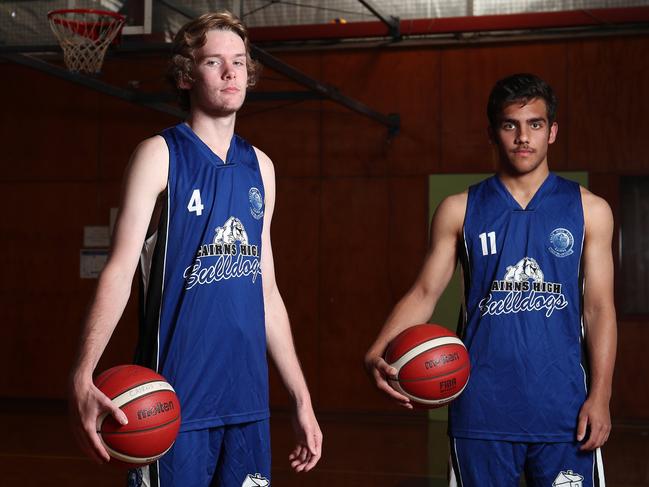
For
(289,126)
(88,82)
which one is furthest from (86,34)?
(289,126)

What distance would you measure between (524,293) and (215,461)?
3.72ft

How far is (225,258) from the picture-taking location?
2508 mm

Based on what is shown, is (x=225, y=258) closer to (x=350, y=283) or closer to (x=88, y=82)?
(x=88, y=82)

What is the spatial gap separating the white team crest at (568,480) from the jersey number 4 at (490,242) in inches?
28.9

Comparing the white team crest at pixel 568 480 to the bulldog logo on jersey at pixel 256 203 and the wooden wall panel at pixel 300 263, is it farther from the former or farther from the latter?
the wooden wall panel at pixel 300 263

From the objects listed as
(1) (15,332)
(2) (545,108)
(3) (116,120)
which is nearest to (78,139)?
(3) (116,120)

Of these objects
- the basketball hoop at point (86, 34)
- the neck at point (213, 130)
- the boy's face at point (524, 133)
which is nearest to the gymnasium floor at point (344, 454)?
the basketball hoop at point (86, 34)

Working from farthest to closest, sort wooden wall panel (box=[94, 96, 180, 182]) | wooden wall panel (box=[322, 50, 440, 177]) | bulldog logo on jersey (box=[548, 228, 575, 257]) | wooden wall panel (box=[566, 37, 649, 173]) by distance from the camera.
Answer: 1. wooden wall panel (box=[94, 96, 180, 182])
2. wooden wall panel (box=[322, 50, 440, 177])
3. wooden wall panel (box=[566, 37, 649, 173])
4. bulldog logo on jersey (box=[548, 228, 575, 257])

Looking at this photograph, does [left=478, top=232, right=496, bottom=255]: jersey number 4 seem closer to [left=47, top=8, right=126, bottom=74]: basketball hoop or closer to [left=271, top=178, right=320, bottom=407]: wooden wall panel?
[left=47, top=8, right=126, bottom=74]: basketball hoop

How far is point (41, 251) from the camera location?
1022cm

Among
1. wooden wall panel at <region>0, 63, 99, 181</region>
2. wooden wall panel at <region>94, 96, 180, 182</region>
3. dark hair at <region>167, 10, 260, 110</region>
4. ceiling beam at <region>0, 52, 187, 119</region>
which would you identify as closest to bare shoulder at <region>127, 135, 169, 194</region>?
dark hair at <region>167, 10, 260, 110</region>

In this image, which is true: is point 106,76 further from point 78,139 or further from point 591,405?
→ point 591,405

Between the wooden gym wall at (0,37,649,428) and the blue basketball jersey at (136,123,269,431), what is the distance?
269 inches

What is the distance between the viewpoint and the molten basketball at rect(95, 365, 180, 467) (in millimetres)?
2178
